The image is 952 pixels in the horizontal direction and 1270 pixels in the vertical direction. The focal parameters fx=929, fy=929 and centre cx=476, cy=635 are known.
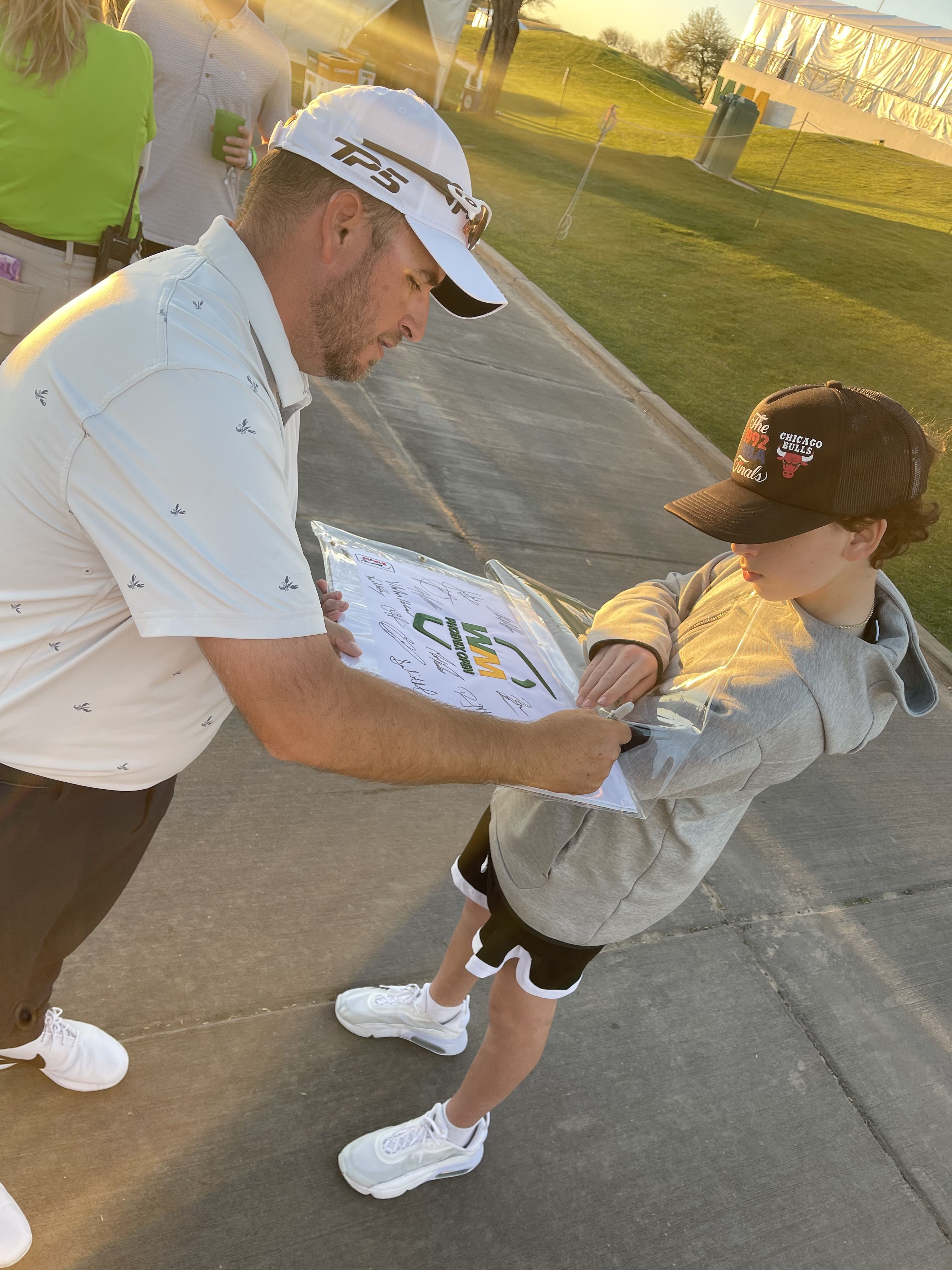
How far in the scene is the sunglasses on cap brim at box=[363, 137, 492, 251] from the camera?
138cm

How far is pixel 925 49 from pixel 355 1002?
47.5m

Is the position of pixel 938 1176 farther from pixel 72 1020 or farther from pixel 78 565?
pixel 78 565

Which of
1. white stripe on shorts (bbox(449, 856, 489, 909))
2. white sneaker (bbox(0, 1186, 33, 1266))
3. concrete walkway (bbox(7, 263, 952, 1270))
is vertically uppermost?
white stripe on shorts (bbox(449, 856, 489, 909))

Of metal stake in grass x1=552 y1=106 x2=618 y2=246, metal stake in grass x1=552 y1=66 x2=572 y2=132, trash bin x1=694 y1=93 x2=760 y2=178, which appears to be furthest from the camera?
metal stake in grass x1=552 y1=66 x2=572 y2=132

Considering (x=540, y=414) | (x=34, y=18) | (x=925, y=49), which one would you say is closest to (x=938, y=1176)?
(x=34, y=18)

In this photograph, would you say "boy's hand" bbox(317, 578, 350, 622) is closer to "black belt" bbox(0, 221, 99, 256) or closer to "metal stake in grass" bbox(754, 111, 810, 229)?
"black belt" bbox(0, 221, 99, 256)

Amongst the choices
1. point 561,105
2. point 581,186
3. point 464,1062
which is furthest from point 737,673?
point 561,105

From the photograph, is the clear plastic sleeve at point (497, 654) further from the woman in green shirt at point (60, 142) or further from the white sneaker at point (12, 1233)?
the woman in green shirt at point (60, 142)

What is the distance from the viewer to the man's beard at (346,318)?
54.9 inches

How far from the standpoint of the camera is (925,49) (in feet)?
125

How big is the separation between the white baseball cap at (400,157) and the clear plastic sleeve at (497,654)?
1.80 ft

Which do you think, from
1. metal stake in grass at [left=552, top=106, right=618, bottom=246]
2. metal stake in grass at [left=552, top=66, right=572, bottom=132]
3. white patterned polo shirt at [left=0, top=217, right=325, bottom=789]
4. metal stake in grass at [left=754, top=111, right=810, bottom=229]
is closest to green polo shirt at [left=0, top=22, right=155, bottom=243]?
white patterned polo shirt at [left=0, top=217, right=325, bottom=789]

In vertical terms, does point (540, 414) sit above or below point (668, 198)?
below

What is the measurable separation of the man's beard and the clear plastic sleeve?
0.39 metres
